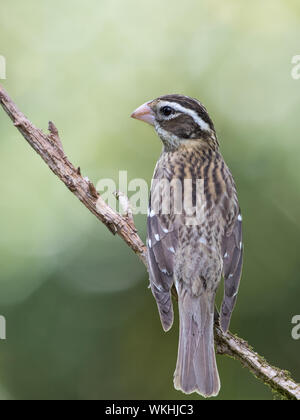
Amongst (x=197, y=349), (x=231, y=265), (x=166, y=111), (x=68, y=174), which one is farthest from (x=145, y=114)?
(x=197, y=349)

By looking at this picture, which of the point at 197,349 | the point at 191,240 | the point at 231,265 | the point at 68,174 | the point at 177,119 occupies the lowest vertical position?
the point at 197,349

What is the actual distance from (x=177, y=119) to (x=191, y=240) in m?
1.08

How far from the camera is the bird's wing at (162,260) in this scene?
16.7ft

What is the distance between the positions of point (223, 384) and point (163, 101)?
2.58 meters

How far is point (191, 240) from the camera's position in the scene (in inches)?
210

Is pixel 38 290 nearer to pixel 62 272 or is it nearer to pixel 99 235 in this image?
pixel 62 272

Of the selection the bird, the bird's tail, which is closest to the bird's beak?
the bird

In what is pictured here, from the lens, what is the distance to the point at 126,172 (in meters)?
6.85

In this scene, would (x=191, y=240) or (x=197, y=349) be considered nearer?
(x=197, y=349)

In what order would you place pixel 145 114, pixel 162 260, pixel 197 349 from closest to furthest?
pixel 197 349, pixel 162 260, pixel 145 114

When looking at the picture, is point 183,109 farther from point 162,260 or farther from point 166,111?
point 162,260

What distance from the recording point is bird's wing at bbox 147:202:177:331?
5090mm

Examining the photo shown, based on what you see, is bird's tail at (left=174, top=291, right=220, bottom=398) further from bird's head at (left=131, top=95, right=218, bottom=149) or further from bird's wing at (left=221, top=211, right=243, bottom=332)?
bird's head at (left=131, top=95, right=218, bottom=149)

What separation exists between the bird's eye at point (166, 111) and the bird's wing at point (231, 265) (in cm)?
97
